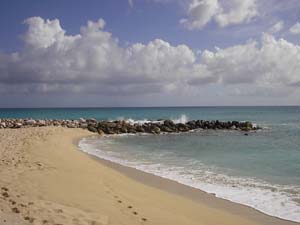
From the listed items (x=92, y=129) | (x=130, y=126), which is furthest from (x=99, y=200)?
(x=130, y=126)

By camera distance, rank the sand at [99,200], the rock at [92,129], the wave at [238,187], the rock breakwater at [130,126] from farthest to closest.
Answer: the rock breakwater at [130,126] → the rock at [92,129] → the wave at [238,187] → the sand at [99,200]

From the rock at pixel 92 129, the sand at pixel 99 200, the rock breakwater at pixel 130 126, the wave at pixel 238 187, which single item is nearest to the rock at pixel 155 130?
the rock breakwater at pixel 130 126

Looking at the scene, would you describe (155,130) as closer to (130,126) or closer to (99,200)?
(130,126)

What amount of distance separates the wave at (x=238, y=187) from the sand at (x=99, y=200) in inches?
18.9

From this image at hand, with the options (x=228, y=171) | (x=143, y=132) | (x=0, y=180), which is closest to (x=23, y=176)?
(x=0, y=180)

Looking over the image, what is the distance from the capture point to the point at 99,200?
328 inches

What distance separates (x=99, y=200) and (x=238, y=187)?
4961mm

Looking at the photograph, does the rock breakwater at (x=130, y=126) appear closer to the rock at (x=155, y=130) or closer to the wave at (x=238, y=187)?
the rock at (x=155, y=130)

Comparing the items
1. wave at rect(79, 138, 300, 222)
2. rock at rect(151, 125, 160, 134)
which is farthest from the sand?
rock at rect(151, 125, 160, 134)

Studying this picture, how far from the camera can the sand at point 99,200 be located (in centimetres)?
680

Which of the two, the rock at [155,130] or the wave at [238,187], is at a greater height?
the rock at [155,130]

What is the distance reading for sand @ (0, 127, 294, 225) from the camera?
6.80 metres

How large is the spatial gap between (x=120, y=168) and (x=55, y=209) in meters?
7.79

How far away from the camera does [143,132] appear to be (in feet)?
124
